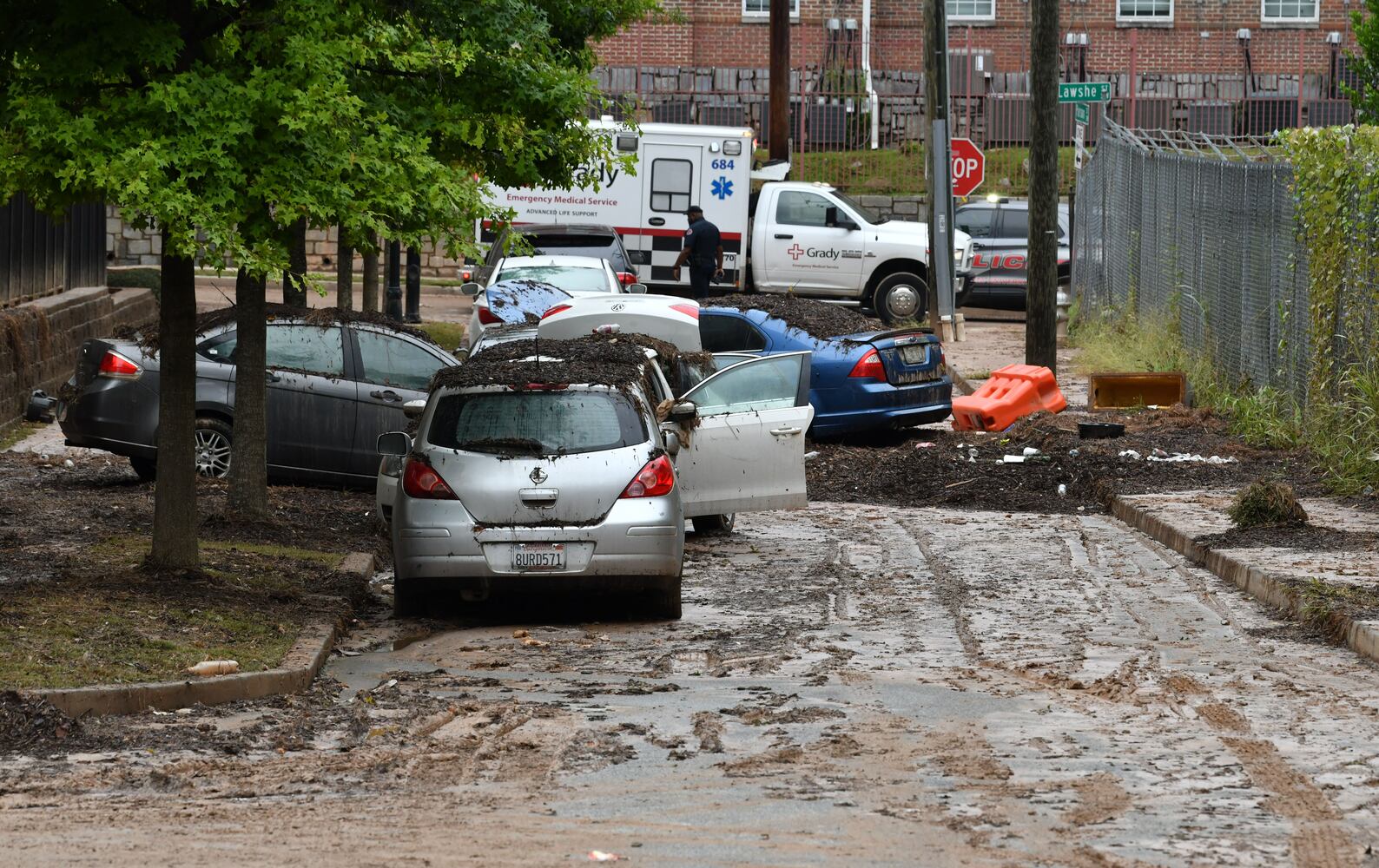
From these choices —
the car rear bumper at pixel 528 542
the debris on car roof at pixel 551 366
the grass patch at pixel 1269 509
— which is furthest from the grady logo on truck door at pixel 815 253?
the car rear bumper at pixel 528 542

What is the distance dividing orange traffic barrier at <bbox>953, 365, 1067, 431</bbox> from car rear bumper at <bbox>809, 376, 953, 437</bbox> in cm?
85

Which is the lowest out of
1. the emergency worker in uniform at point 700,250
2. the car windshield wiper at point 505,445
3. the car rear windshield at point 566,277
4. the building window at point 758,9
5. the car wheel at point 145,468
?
the car wheel at point 145,468

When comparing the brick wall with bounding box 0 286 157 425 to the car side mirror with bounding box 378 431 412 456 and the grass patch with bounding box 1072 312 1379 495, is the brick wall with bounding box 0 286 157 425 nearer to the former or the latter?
the car side mirror with bounding box 378 431 412 456

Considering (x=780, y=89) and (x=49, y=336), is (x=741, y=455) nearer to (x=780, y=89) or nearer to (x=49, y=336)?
(x=49, y=336)

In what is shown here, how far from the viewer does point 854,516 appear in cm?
1597

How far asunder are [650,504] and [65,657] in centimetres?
344

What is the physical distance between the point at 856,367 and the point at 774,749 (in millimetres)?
11670

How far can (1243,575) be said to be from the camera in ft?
39.4

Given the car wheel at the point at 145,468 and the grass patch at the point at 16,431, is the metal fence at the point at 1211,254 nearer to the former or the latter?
the car wheel at the point at 145,468

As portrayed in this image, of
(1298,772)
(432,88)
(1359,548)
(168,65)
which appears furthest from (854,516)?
(1298,772)

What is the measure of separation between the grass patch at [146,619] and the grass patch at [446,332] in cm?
1383

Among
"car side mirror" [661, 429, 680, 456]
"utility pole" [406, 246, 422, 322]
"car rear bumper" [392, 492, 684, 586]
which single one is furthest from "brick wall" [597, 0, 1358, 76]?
"car rear bumper" [392, 492, 684, 586]

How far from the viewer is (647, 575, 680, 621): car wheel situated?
35.7 ft

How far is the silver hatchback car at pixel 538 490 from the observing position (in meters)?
10.6
